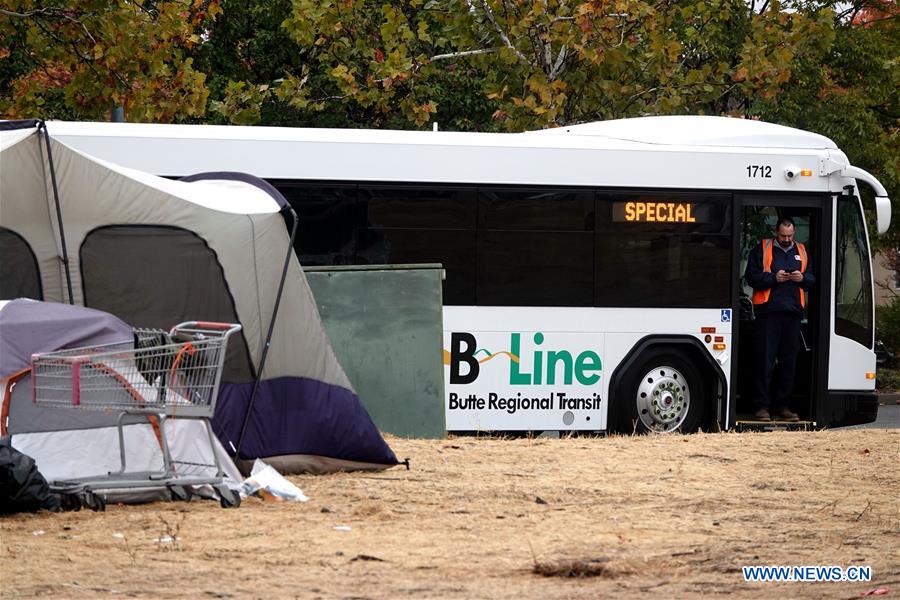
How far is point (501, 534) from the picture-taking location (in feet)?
25.2

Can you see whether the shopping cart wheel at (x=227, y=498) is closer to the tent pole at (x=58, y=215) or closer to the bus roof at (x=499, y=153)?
the tent pole at (x=58, y=215)

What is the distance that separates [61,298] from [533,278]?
563cm

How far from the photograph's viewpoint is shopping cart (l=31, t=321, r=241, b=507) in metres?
8.08

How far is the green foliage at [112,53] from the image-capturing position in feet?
61.2

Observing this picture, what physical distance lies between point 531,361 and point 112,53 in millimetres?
7383

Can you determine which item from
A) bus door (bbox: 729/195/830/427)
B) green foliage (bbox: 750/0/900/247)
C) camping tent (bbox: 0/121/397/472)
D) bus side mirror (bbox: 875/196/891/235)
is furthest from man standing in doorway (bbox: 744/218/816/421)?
green foliage (bbox: 750/0/900/247)

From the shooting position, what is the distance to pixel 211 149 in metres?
14.0

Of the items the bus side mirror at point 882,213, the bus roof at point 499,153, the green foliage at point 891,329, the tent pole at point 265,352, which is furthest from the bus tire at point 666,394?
the green foliage at point 891,329

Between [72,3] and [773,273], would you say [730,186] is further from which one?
[72,3]

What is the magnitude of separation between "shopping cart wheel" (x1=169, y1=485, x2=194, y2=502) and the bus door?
7.44 m

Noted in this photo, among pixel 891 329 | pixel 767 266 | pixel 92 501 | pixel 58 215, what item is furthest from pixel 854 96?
pixel 92 501

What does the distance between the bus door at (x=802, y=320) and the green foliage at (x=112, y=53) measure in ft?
25.8

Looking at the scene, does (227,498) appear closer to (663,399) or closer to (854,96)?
(663,399)

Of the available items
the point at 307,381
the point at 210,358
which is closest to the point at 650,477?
the point at 307,381
